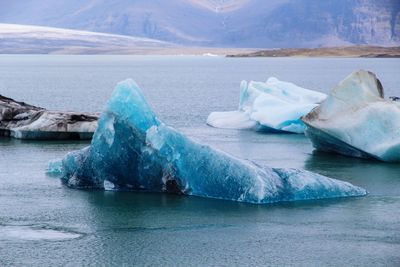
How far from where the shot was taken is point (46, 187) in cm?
1443

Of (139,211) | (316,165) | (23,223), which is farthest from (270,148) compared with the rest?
(23,223)

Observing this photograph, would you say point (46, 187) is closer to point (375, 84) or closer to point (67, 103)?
point (375, 84)

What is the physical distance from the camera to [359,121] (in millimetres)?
17031

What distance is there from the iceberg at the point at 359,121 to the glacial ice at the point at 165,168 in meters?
3.24

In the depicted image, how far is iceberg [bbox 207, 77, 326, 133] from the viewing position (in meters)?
22.4

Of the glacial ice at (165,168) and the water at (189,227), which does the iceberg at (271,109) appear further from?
the glacial ice at (165,168)

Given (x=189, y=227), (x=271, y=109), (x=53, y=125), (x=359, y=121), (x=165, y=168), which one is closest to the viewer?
(x=189, y=227)

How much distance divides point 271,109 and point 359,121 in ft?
19.7

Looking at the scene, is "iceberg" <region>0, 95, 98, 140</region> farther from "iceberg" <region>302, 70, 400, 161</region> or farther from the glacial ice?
the glacial ice

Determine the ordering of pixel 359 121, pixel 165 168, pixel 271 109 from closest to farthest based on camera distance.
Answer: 1. pixel 165 168
2. pixel 359 121
3. pixel 271 109

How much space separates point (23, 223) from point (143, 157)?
95.2 inches

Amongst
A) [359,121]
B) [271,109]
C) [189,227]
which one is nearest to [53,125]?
[271,109]

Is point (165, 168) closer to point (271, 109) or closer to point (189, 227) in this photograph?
point (189, 227)

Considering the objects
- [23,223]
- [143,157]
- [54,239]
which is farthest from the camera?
[143,157]
